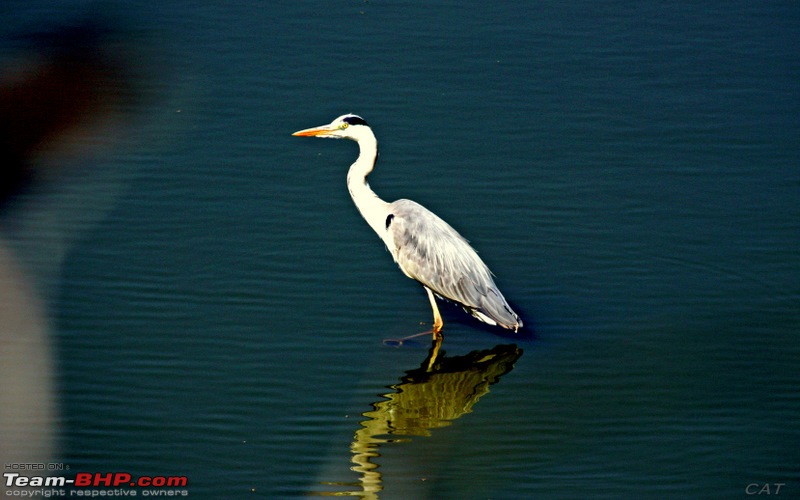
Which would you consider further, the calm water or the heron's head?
the heron's head

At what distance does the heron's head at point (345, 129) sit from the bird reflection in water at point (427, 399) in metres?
2.07

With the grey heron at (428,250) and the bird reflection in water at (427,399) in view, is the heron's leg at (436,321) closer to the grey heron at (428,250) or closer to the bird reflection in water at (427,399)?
the grey heron at (428,250)

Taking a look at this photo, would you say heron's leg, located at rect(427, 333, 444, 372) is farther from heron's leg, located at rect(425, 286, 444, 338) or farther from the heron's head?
the heron's head

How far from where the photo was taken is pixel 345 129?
10.2 m

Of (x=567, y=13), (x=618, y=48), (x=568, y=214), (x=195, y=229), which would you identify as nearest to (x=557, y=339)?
(x=568, y=214)

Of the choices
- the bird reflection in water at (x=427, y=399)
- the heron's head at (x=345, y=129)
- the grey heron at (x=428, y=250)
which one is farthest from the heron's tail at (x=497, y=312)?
the heron's head at (x=345, y=129)

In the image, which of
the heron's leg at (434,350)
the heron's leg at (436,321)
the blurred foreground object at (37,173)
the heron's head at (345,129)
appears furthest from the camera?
the heron's head at (345,129)

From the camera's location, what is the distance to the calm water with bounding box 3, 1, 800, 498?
7996 mm

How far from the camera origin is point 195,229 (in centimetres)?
1071

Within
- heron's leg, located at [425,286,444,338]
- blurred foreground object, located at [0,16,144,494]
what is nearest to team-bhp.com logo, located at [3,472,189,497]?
blurred foreground object, located at [0,16,144,494]

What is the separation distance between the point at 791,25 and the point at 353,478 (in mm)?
9381

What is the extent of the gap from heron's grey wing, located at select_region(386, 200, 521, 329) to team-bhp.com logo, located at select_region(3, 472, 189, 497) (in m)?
2.94

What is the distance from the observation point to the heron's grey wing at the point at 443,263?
9312mm

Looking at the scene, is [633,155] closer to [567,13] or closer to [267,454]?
[567,13]
